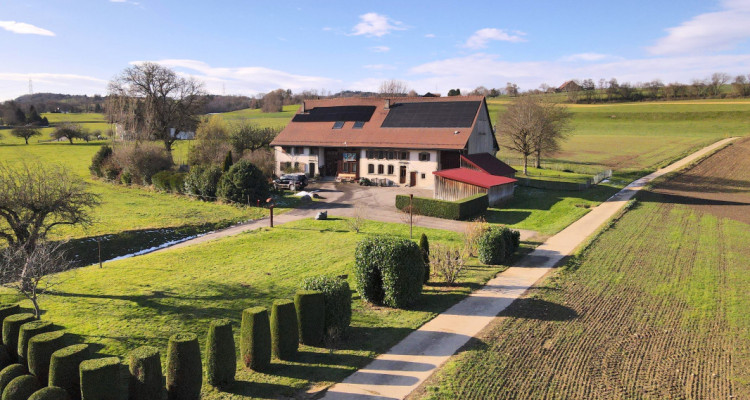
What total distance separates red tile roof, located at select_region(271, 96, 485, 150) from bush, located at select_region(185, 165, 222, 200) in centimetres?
1280

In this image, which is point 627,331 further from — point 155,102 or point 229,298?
point 155,102

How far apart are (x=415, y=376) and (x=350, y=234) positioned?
1539 centimetres

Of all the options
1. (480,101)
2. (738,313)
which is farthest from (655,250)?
(480,101)

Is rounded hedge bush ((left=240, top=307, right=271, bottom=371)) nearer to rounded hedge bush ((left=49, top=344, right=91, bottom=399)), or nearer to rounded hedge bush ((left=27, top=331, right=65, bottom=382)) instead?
rounded hedge bush ((left=49, top=344, right=91, bottom=399))

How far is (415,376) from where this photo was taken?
11.4 m

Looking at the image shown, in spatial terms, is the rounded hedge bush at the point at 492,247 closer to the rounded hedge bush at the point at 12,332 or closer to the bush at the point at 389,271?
the bush at the point at 389,271

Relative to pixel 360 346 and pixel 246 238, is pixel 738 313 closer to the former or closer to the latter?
pixel 360 346

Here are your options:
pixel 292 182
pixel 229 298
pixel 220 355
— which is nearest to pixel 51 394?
pixel 220 355

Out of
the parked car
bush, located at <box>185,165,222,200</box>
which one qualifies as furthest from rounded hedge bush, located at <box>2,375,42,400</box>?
the parked car

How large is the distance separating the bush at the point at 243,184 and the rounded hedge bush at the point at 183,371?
2560cm

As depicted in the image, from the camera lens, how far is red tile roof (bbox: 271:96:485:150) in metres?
41.4

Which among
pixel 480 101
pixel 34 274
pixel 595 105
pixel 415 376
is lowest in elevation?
pixel 415 376

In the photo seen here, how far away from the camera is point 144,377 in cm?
977

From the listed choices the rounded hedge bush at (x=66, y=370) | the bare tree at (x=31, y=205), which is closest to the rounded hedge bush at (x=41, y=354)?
the rounded hedge bush at (x=66, y=370)
